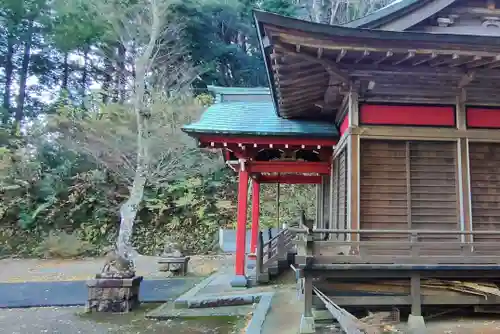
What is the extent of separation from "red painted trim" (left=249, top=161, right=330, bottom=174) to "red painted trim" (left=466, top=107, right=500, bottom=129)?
3.25 m

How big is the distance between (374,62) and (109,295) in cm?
660

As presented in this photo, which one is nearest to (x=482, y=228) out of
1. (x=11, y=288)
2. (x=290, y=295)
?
(x=290, y=295)

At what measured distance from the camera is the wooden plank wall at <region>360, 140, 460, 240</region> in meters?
5.70

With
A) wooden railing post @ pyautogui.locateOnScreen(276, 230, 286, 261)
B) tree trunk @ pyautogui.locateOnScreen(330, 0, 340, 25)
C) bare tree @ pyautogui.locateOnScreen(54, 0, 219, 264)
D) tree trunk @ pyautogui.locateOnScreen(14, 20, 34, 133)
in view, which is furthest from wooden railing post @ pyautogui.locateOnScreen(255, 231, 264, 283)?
tree trunk @ pyautogui.locateOnScreen(14, 20, 34, 133)

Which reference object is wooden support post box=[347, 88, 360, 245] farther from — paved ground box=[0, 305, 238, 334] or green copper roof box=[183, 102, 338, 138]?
paved ground box=[0, 305, 238, 334]

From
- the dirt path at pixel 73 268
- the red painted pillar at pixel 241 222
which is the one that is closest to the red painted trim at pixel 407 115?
the red painted pillar at pixel 241 222

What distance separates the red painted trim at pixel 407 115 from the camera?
5867 mm

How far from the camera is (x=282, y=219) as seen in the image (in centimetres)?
1892

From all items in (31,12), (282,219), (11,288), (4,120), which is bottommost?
(11,288)

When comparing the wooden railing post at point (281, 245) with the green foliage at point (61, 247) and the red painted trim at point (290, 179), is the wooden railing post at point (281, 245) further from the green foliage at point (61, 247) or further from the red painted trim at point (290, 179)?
the green foliage at point (61, 247)

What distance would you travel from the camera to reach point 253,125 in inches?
315

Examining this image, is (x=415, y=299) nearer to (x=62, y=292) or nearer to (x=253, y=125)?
(x=253, y=125)

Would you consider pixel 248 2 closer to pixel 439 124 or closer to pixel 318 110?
pixel 318 110

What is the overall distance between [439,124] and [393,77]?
40.5 inches
